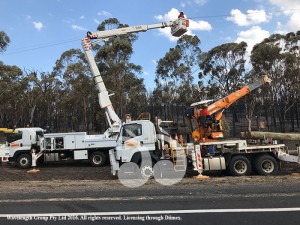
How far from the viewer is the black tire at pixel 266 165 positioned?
13.8 m

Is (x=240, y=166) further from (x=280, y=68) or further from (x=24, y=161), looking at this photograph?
(x=280, y=68)

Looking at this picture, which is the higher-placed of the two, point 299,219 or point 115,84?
point 115,84

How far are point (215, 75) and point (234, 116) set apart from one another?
5.92 meters

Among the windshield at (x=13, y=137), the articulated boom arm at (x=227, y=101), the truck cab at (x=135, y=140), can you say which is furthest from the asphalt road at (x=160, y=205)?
the windshield at (x=13, y=137)

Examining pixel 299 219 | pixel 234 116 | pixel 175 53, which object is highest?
pixel 175 53

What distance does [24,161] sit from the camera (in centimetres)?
2066

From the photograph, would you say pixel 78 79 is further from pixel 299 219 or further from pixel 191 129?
pixel 299 219

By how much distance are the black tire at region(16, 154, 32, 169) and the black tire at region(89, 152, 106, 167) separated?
145 inches

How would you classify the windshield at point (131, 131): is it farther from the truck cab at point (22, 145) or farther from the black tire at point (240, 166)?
the truck cab at point (22, 145)

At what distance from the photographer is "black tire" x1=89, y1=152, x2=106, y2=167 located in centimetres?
2044

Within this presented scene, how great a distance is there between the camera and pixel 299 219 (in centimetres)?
638

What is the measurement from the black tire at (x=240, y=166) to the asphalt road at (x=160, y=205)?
8.12 feet

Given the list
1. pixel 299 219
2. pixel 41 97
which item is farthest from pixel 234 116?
pixel 299 219

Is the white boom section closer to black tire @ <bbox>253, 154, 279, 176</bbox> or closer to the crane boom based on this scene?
the crane boom
